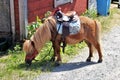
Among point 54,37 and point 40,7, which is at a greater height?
point 40,7

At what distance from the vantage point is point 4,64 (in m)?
7.45

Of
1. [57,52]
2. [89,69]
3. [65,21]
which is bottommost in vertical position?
[89,69]

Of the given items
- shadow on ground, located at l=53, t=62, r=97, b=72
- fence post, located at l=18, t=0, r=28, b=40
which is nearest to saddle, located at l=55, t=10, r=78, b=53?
shadow on ground, located at l=53, t=62, r=97, b=72

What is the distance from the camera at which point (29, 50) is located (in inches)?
268

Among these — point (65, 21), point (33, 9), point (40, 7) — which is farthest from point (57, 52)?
point (40, 7)

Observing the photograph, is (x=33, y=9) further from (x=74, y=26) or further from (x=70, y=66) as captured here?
(x=70, y=66)

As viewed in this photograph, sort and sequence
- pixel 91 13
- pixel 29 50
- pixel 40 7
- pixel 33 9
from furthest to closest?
pixel 91 13, pixel 40 7, pixel 33 9, pixel 29 50

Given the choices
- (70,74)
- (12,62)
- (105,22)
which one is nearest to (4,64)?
(12,62)

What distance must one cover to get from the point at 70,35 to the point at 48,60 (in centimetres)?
85

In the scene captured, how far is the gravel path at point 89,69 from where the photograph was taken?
22.0 feet

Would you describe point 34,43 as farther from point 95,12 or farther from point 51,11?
point 95,12

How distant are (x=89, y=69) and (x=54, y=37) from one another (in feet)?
3.47

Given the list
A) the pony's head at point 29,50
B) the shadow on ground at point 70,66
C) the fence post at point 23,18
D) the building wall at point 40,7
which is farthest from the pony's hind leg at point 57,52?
the building wall at point 40,7

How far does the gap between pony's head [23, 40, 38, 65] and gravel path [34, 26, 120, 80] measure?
0.48 m
